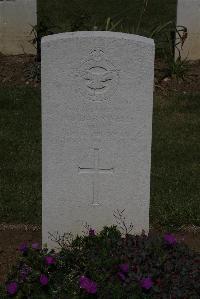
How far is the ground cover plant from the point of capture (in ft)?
12.6

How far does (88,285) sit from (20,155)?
10.8 feet

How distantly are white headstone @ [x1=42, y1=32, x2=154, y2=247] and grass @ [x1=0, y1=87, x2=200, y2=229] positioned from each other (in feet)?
3.26

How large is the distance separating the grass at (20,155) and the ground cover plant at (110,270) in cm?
126

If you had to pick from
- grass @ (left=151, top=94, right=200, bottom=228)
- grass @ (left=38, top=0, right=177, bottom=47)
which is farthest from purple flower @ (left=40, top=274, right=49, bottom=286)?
grass @ (left=38, top=0, right=177, bottom=47)

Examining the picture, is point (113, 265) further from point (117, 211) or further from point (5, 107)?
point (5, 107)

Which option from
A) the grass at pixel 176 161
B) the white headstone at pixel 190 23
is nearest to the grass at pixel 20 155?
the grass at pixel 176 161

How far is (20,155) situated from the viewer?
695cm

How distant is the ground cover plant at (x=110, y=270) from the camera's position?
3.85m

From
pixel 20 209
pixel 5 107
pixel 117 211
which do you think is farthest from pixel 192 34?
pixel 117 211

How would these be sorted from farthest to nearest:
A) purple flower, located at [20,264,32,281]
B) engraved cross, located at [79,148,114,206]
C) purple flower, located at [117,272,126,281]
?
engraved cross, located at [79,148,114,206] < purple flower, located at [20,264,32,281] < purple flower, located at [117,272,126,281]

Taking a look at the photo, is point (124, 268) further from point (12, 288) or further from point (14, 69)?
point (14, 69)

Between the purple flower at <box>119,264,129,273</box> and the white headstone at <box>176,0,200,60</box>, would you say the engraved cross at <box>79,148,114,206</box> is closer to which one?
the purple flower at <box>119,264,129,273</box>

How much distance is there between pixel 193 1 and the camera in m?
9.48

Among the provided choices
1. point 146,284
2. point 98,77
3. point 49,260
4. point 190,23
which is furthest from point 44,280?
point 190,23
